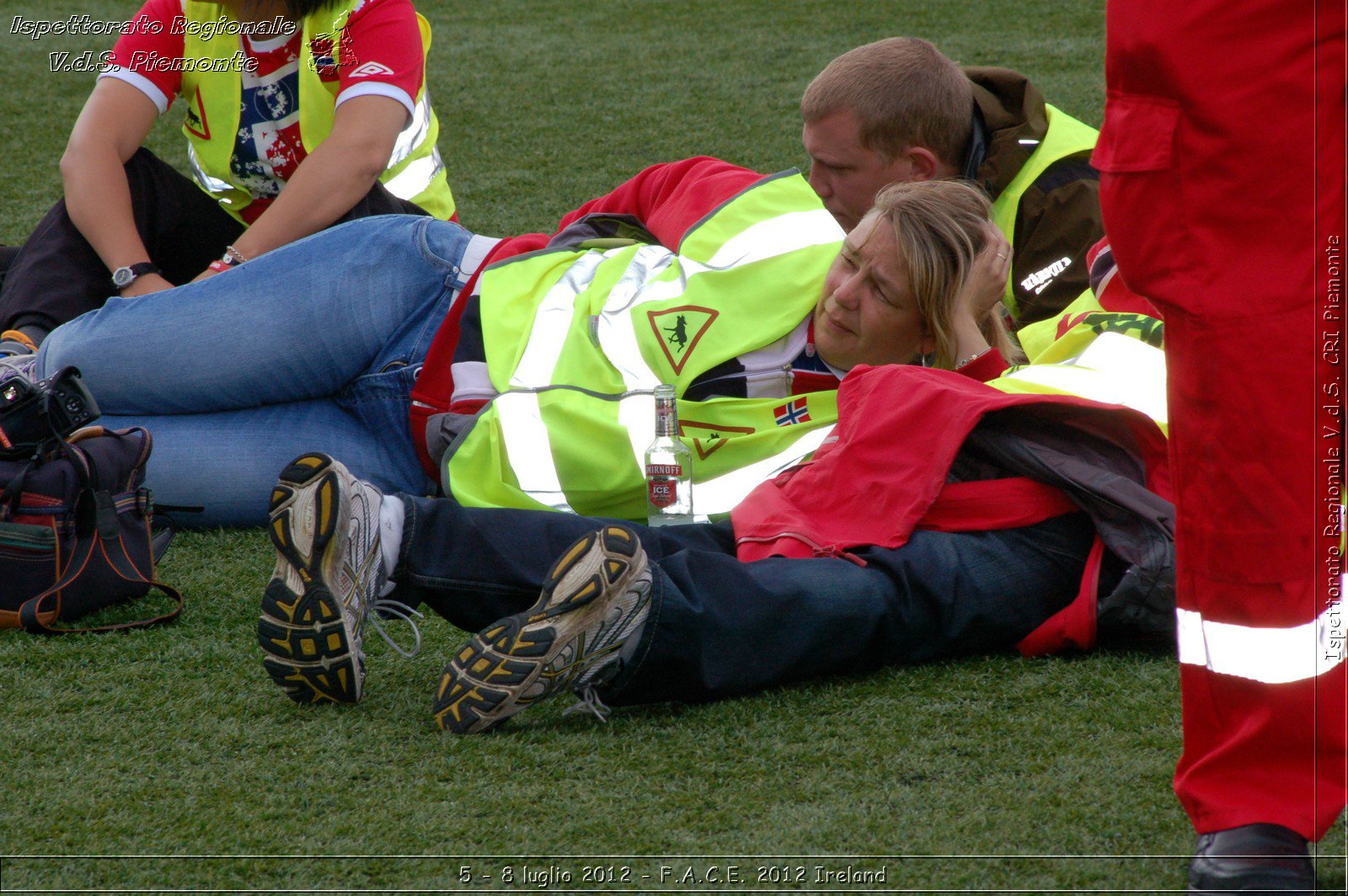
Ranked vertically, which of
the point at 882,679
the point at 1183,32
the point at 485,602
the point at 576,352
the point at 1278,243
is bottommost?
the point at 882,679

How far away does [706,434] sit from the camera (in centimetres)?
233

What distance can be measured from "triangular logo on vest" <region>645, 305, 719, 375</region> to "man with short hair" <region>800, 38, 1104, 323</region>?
535 mm

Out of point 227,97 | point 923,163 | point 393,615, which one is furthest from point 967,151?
point 227,97

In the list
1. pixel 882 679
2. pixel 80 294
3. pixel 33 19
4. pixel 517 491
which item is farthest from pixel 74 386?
pixel 33 19

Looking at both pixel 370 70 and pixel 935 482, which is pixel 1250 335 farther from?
pixel 370 70

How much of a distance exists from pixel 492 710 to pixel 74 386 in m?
0.95

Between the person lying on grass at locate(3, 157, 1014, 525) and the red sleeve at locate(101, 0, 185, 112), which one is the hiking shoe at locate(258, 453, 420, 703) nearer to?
the person lying on grass at locate(3, 157, 1014, 525)

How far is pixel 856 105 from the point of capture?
2.66 metres

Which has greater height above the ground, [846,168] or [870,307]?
[846,168]

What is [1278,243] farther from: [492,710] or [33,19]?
[33,19]

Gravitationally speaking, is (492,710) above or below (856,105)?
below

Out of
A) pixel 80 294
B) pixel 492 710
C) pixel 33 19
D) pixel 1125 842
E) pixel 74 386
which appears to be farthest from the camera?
pixel 33 19

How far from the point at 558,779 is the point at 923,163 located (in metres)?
1.52

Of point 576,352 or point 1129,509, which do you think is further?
point 576,352
